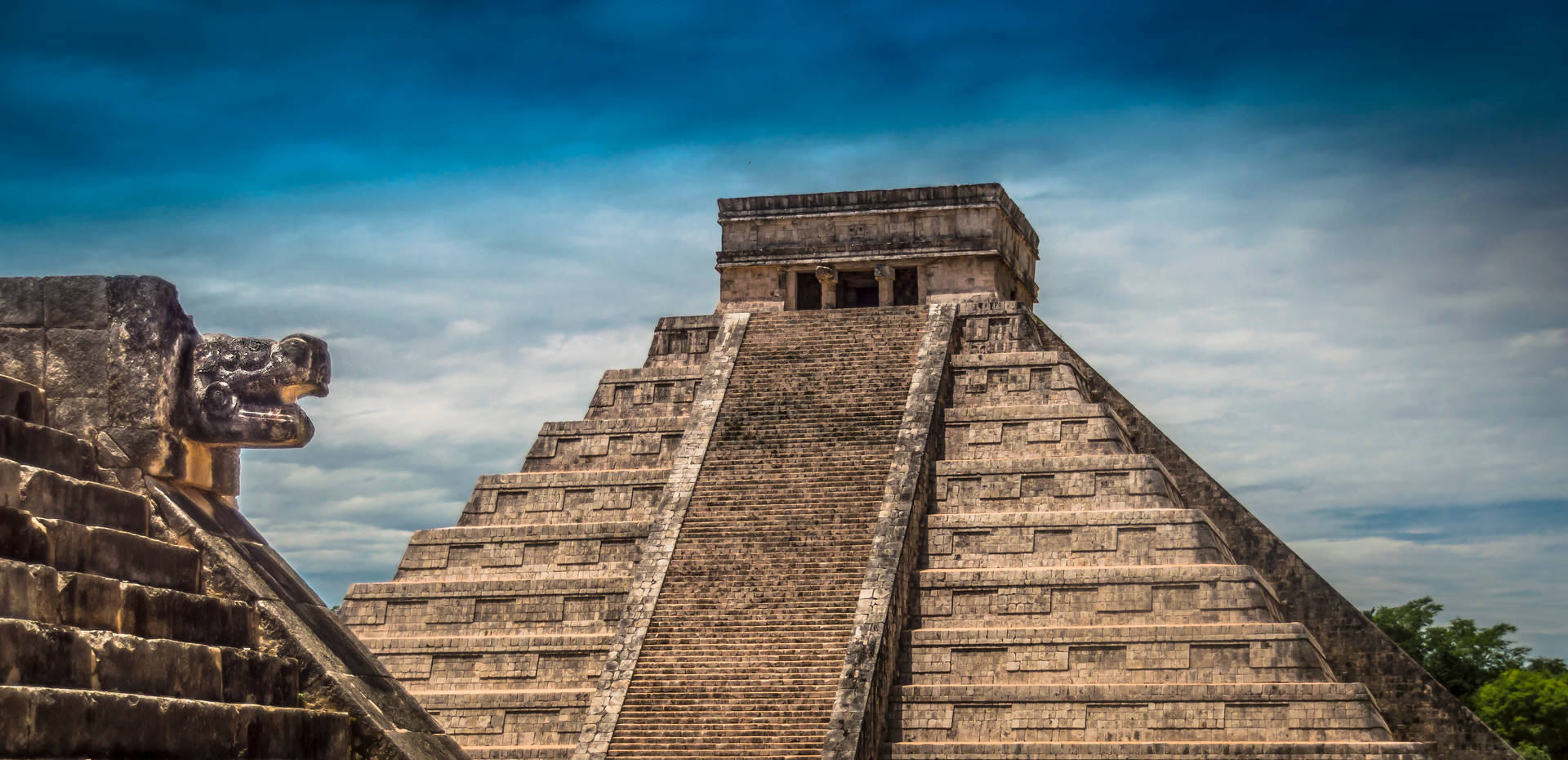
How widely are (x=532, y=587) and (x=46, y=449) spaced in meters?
12.1

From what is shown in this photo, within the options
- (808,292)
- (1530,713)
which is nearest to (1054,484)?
(808,292)

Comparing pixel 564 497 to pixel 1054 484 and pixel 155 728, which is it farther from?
pixel 155 728

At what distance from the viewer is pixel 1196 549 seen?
62.2 ft

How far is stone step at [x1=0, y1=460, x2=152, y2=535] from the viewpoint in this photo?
760 centimetres

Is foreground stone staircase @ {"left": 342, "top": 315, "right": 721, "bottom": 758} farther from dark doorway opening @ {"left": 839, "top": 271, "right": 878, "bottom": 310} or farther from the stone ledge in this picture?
the stone ledge

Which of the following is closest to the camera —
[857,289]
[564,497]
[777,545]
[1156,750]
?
[1156,750]

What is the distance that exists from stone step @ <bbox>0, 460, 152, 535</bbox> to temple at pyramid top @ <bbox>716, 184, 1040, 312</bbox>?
16372 mm

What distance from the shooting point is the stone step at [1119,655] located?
58.1 ft

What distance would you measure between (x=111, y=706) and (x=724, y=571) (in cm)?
1253

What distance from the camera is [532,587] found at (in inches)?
793

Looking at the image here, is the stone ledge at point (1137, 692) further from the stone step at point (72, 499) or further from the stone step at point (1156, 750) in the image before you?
the stone step at point (72, 499)

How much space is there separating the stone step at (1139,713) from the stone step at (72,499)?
10715 mm

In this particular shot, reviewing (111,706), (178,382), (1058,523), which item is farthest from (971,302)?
(111,706)

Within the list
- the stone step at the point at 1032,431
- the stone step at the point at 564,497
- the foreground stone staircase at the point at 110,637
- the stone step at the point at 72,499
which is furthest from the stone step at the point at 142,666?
the stone step at the point at 1032,431
